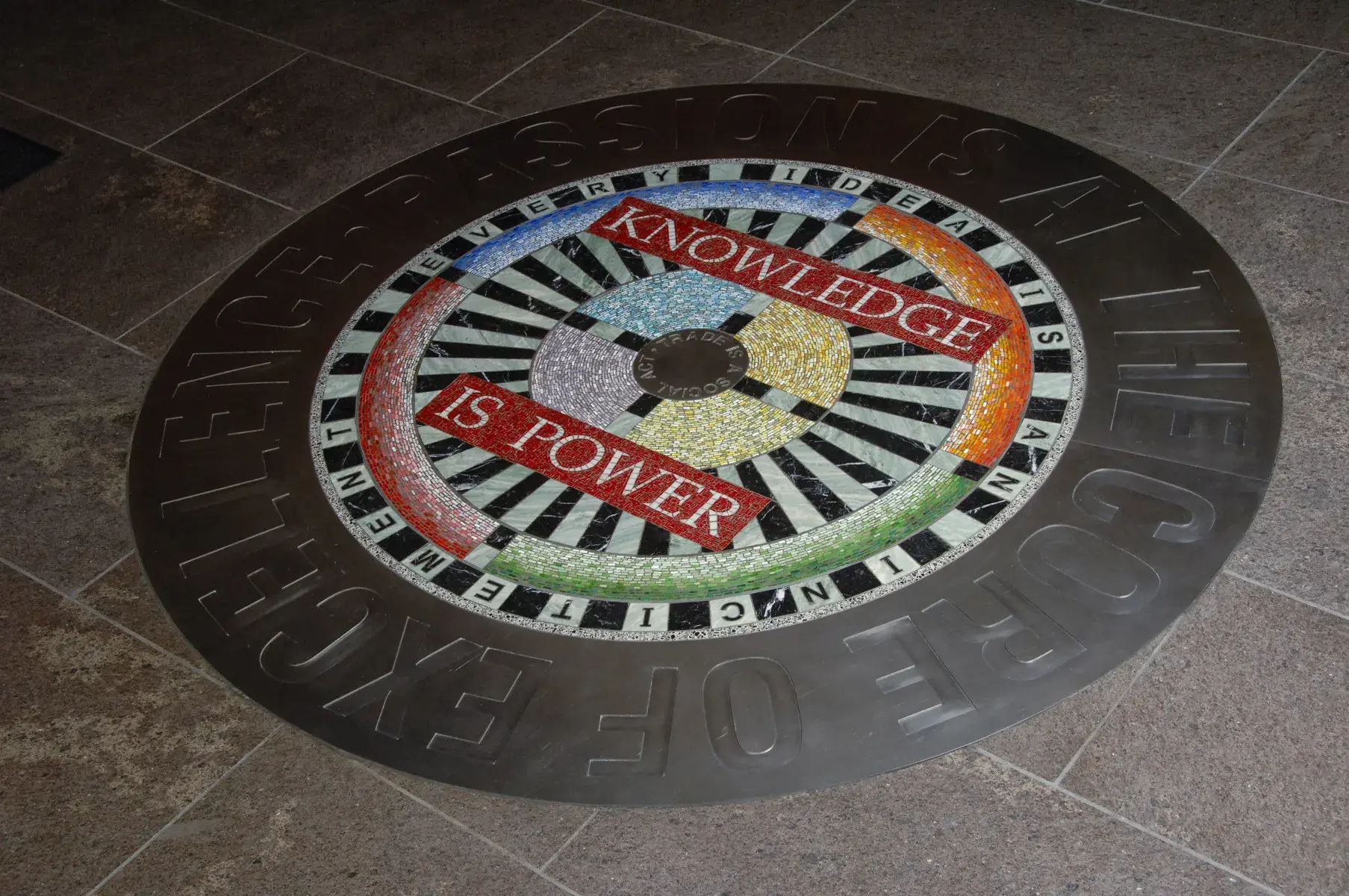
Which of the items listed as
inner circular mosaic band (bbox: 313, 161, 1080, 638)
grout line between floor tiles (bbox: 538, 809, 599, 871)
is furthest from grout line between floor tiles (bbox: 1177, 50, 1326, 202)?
grout line between floor tiles (bbox: 538, 809, 599, 871)

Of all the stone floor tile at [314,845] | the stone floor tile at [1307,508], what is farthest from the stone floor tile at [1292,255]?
the stone floor tile at [314,845]

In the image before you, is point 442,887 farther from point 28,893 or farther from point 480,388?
point 480,388

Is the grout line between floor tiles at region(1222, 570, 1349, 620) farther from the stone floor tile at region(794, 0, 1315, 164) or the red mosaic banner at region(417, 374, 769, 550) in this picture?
the stone floor tile at region(794, 0, 1315, 164)

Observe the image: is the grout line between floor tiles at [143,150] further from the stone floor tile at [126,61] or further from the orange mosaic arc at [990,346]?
the orange mosaic arc at [990,346]

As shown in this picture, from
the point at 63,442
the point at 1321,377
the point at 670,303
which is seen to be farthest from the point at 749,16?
the point at 63,442

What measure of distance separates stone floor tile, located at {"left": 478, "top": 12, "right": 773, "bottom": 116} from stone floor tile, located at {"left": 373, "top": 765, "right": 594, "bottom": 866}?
7.60 ft

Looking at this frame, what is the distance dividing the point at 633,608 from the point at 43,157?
2.70m

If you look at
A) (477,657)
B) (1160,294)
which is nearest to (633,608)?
(477,657)

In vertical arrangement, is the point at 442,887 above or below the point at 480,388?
below

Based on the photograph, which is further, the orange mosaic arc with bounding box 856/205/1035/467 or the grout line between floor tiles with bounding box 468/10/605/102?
the grout line between floor tiles with bounding box 468/10/605/102

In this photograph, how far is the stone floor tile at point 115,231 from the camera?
362cm

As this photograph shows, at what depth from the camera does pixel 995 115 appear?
12.3ft

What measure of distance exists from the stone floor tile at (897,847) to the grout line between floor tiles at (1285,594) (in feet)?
1.99

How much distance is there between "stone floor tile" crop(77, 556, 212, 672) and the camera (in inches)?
106
